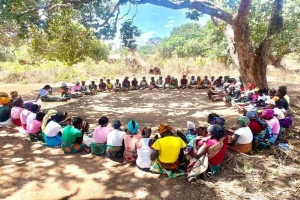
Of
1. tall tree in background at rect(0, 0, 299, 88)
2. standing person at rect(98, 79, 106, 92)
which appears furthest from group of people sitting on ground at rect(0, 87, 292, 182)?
standing person at rect(98, 79, 106, 92)

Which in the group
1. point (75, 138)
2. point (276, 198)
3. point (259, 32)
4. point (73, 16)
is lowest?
point (276, 198)

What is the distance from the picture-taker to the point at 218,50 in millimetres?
19812

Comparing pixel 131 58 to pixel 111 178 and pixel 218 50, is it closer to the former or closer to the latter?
pixel 218 50

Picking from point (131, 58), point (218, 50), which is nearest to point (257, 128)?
point (218, 50)

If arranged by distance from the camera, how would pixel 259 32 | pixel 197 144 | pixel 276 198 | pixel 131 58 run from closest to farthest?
pixel 276 198 → pixel 197 144 → pixel 259 32 → pixel 131 58

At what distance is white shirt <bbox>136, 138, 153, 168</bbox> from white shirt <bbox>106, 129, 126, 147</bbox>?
22.1 inches

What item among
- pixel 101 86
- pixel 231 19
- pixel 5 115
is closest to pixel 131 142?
pixel 5 115

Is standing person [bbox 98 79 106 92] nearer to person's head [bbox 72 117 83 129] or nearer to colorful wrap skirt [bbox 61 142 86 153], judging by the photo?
person's head [bbox 72 117 83 129]

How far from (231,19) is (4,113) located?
7939mm

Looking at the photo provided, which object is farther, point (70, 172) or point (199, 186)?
point (70, 172)

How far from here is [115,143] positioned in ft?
16.5

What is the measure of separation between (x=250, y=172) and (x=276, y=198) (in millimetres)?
723

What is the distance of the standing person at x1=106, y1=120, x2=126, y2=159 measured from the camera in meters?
5.04

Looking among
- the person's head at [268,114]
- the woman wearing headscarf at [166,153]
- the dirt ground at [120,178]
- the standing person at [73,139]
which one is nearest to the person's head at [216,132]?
the woman wearing headscarf at [166,153]
